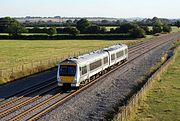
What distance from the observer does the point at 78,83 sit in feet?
99.5

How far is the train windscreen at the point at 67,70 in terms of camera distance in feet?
98.7

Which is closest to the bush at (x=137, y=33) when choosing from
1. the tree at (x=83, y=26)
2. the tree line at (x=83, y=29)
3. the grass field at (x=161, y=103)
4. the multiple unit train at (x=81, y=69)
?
the tree line at (x=83, y=29)

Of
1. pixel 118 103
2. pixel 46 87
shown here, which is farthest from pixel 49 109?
pixel 46 87

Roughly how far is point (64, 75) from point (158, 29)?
450 ft

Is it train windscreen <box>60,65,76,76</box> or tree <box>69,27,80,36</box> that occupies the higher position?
train windscreen <box>60,65,76,76</box>

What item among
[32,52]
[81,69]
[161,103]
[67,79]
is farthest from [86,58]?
[32,52]

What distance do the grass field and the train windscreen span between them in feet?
21.3

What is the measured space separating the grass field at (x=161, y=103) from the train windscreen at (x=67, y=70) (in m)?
6.48

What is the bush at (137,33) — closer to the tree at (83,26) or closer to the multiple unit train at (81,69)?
the tree at (83,26)

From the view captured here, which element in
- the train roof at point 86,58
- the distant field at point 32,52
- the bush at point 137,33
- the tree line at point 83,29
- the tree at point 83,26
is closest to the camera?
the train roof at point 86,58

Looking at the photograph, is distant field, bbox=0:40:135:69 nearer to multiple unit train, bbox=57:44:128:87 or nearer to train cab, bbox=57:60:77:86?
multiple unit train, bbox=57:44:128:87

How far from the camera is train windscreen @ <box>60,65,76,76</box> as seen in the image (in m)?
30.1

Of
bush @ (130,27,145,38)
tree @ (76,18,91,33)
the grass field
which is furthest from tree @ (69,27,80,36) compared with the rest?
the grass field

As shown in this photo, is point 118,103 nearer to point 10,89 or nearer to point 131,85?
point 131,85
